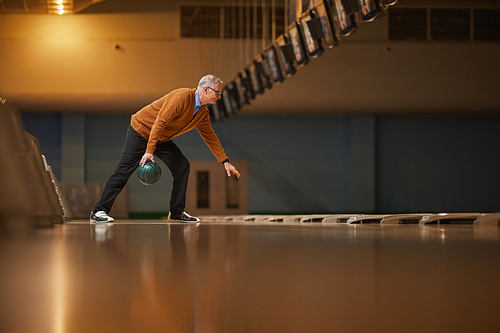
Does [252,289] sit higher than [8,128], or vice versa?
[8,128]

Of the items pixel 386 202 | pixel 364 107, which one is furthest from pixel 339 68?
pixel 386 202

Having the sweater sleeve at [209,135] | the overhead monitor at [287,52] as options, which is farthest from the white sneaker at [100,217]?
the overhead monitor at [287,52]

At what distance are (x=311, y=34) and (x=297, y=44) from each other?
68cm

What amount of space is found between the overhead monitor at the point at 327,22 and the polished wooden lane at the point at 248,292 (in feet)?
13.4

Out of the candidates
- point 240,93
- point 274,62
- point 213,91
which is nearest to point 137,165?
point 213,91

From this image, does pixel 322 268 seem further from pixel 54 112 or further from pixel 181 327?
pixel 54 112

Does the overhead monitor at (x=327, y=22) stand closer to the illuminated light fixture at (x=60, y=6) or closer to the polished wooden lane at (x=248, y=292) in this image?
the polished wooden lane at (x=248, y=292)

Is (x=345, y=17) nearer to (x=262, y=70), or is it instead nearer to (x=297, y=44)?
(x=297, y=44)

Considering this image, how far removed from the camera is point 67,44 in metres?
13.5

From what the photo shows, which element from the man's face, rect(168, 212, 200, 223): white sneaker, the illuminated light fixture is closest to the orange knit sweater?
the man's face

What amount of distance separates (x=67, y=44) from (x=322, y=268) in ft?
45.7

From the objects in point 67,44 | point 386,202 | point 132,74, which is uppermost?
point 67,44

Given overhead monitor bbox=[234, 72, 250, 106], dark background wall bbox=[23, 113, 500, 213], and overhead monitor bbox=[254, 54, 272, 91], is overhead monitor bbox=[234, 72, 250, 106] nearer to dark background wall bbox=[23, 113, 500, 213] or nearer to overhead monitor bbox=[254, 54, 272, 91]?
overhead monitor bbox=[254, 54, 272, 91]

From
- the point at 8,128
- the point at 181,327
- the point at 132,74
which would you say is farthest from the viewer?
the point at 132,74
